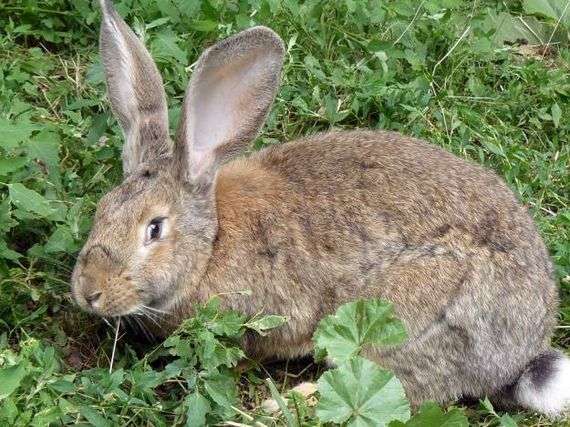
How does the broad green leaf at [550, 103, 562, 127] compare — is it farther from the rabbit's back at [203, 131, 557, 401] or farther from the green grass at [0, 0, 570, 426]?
the rabbit's back at [203, 131, 557, 401]

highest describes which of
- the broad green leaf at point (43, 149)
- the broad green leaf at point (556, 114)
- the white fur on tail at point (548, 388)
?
the broad green leaf at point (43, 149)

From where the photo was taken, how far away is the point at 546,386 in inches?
210

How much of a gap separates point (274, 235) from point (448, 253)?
0.77m

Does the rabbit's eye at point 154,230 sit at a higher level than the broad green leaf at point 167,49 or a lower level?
lower

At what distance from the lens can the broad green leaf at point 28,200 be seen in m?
5.05

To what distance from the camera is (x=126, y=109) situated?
5430 millimetres

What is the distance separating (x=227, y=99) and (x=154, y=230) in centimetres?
67

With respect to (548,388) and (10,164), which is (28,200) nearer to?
(10,164)

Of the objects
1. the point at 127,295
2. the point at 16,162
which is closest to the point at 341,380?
the point at 127,295

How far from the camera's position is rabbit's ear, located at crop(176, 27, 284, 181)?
5125 millimetres

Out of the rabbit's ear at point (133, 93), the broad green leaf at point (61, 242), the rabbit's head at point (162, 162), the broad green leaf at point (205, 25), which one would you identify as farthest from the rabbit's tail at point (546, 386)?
the broad green leaf at point (205, 25)

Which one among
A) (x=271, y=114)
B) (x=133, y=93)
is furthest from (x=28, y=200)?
(x=271, y=114)

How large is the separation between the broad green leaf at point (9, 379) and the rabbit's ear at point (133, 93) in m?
1.36

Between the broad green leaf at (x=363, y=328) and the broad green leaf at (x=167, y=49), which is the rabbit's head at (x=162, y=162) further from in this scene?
the broad green leaf at (x=363, y=328)
